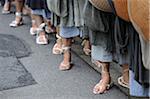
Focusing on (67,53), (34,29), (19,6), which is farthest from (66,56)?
(19,6)

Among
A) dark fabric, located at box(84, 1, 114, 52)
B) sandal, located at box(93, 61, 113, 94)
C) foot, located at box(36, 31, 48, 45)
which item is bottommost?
sandal, located at box(93, 61, 113, 94)

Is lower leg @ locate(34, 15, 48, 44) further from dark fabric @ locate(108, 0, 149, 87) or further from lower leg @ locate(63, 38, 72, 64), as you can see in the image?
dark fabric @ locate(108, 0, 149, 87)

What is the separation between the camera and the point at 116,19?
2115 millimetres

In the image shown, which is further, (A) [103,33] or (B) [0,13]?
(B) [0,13]

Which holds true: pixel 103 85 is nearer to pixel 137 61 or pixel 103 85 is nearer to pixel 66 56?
pixel 66 56

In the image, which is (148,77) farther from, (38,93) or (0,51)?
(0,51)

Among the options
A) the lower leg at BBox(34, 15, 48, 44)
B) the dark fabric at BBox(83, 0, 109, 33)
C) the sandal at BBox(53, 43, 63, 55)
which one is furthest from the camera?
the lower leg at BBox(34, 15, 48, 44)

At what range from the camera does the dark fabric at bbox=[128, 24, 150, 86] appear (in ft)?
6.08

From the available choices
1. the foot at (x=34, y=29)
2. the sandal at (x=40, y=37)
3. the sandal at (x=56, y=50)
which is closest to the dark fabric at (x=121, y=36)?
the sandal at (x=56, y=50)

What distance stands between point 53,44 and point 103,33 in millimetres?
1449

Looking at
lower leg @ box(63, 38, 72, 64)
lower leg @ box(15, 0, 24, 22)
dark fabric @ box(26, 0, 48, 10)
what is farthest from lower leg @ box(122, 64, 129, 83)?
lower leg @ box(15, 0, 24, 22)

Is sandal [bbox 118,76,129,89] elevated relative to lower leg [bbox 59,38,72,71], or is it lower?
lower

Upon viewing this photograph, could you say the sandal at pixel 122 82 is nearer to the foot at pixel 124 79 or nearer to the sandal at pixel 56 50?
the foot at pixel 124 79

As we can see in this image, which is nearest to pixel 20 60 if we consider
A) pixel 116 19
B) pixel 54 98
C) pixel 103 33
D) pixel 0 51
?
pixel 0 51
